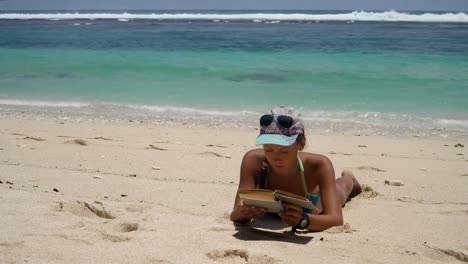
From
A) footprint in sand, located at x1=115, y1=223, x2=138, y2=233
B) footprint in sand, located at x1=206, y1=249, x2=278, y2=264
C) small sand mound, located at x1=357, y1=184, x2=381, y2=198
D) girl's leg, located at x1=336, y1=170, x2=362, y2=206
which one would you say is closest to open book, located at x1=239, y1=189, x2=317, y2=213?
footprint in sand, located at x1=206, y1=249, x2=278, y2=264

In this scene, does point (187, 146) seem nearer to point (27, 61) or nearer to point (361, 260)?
point (361, 260)

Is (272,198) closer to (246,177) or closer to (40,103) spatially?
(246,177)

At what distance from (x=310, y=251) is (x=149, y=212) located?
117 centimetres

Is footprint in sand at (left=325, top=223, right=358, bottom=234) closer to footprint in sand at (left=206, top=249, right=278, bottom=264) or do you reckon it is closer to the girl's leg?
the girl's leg

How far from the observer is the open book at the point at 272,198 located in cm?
319

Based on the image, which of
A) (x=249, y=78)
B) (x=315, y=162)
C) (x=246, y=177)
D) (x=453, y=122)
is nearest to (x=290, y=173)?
(x=315, y=162)

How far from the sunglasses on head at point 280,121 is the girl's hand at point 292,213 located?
446 millimetres

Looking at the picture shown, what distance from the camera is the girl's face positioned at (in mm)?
3314

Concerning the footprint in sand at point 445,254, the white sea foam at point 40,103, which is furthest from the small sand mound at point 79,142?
the footprint in sand at point 445,254

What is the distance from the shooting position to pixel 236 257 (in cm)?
296

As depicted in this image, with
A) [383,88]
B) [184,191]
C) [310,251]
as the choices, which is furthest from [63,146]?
[383,88]

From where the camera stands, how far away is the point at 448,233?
140 inches

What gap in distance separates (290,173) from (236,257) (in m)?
0.80

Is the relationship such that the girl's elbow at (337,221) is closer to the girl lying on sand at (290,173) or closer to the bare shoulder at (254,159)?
the girl lying on sand at (290,173)
